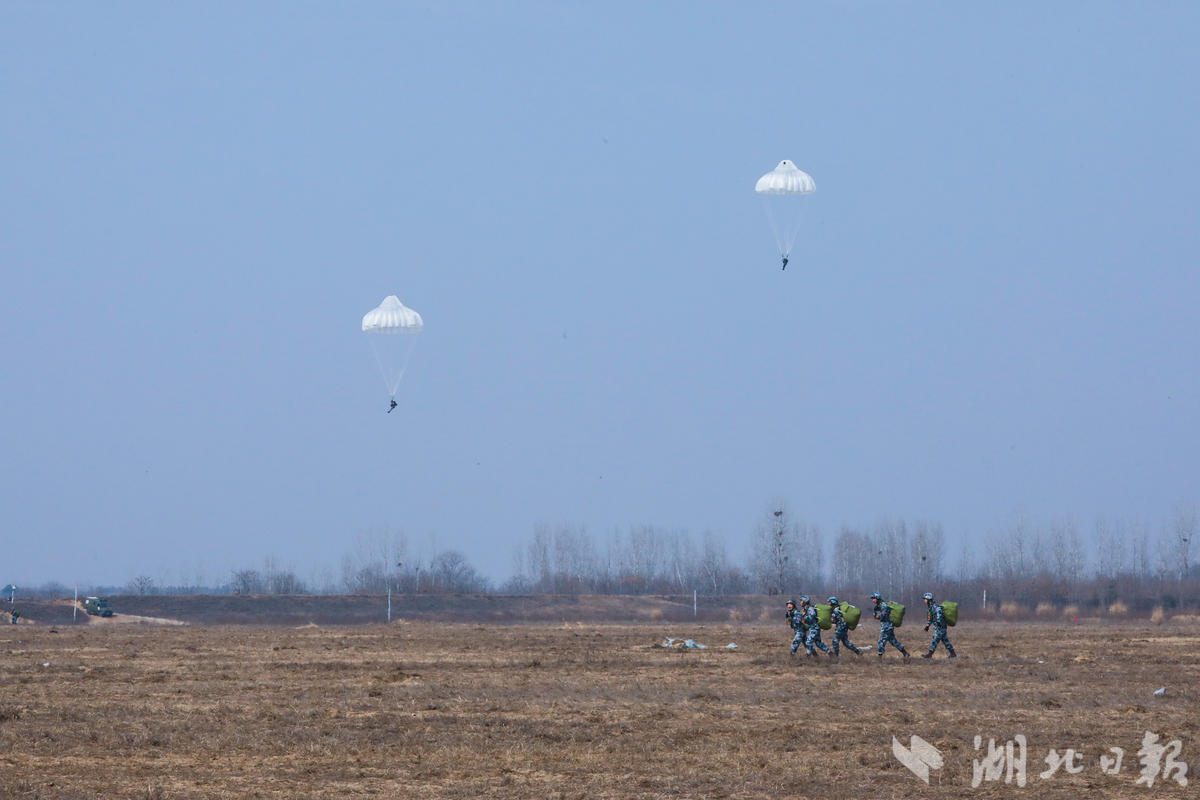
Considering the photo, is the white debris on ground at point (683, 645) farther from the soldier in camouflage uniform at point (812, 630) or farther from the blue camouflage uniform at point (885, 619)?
the blue camouflage uniform at point (885, 619)

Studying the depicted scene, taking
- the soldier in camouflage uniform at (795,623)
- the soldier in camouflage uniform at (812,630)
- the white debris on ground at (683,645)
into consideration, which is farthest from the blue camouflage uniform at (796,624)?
the white debris on ground at (683,645)

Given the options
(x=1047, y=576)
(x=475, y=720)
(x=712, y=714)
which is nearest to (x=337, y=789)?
(x=475, y=720)

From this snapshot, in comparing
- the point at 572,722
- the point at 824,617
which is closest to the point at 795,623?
the point at 824,617

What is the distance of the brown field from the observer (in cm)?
1595

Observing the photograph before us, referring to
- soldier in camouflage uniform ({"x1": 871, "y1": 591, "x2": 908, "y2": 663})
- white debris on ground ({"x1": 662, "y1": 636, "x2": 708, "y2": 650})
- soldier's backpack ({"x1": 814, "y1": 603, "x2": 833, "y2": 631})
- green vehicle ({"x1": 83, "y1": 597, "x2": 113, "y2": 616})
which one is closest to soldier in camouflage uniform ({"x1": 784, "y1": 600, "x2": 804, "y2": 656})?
soldier's backpack ({"x1": 814, "y1": 603, "x2": 833, "y2": 631})

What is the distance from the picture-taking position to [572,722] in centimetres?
2133

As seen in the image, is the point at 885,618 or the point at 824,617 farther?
the point at 824,617

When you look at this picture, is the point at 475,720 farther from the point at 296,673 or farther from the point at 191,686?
the point at 296,673

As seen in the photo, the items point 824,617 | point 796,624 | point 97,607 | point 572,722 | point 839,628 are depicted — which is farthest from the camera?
point 97,607

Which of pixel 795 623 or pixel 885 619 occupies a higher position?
pixel 885 619

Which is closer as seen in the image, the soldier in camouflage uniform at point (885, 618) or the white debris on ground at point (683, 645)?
the soldier in camouflage uniform at point (885, 618)

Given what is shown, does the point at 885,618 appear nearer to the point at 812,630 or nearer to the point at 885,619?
the point at 885,619

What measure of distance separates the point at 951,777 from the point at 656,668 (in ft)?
54.8

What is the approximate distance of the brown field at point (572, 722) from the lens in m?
15.9
